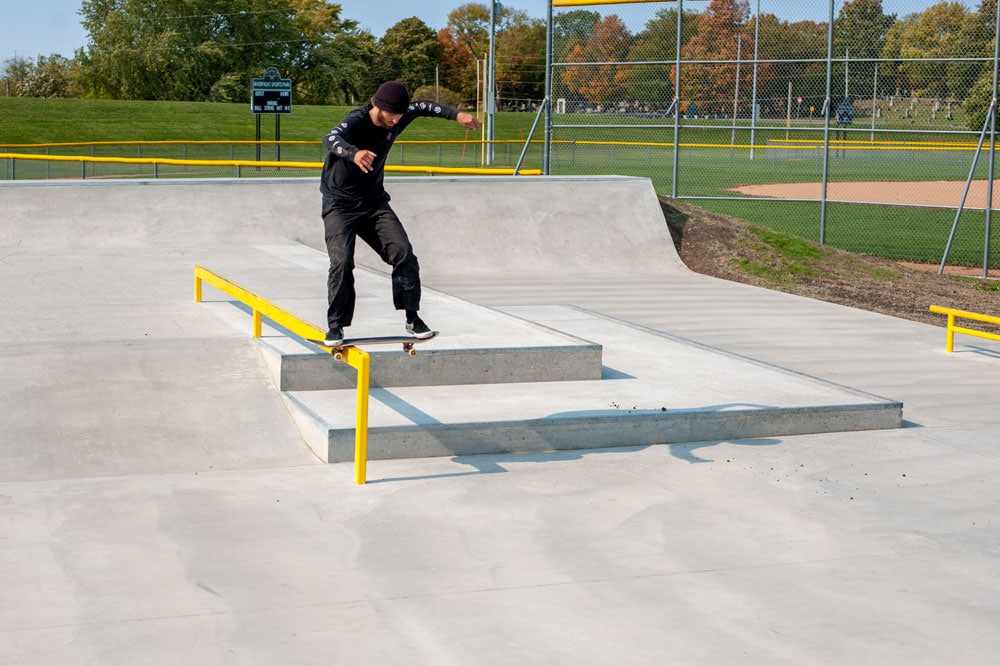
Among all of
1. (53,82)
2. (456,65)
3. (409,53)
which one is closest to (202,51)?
(53,82)

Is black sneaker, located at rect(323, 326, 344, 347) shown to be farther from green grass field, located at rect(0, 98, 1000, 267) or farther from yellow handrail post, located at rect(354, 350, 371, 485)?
green grass field, located at rect(0, 98, 1000, 267)

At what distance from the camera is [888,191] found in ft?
105

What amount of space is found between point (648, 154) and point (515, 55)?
47956mm

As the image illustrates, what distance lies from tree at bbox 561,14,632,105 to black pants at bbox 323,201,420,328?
42.0 ft

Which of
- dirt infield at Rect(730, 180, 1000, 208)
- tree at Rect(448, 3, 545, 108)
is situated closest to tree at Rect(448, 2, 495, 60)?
tree at Rect(448, 3, 545, 108)

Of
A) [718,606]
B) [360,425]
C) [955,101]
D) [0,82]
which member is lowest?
[718,606]

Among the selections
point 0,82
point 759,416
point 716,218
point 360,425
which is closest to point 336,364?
point 360,425

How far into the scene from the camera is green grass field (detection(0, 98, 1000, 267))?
69.2 ft

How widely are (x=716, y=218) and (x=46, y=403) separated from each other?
12.6m

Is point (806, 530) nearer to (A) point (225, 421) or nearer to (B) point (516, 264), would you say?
(A) point (225, 421)

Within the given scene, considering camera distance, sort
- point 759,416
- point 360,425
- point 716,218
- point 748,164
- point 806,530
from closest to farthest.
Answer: point 806,530 < point 360,425 < point 759,416 < point 716,218 < point 748,164

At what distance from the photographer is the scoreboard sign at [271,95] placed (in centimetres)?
2753

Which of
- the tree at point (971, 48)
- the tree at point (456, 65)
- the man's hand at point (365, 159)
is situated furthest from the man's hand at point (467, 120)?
the tree at point (456, 65)

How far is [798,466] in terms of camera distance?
6.96 meters
